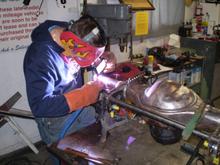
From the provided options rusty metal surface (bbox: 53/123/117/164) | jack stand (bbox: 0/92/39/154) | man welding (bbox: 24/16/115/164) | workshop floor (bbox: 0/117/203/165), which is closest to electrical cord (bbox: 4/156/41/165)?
jack stand (bbox: 0/92/39/154)

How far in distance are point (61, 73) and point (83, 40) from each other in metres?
0.27

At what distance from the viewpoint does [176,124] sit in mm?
958

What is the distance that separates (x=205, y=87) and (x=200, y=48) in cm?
55

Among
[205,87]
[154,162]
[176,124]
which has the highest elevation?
[176,124]

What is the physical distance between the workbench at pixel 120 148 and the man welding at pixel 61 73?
0.51ft

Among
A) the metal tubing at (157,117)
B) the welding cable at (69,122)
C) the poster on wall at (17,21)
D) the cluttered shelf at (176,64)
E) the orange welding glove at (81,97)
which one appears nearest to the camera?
the metal tubing at (157,117)

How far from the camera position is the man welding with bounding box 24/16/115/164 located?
122cm

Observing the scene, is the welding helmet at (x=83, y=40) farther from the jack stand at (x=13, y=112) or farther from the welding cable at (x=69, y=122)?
the jack stand at (x=13, y=112)

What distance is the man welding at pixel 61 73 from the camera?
122 cm

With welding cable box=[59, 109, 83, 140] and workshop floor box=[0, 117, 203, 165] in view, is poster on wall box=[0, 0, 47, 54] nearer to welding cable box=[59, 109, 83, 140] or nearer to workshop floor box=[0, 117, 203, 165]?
welding cable box=[59, 109, 83, 140]

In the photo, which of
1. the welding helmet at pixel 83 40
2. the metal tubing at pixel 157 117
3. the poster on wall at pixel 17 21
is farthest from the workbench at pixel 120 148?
the poster on wall at pixel 17 21

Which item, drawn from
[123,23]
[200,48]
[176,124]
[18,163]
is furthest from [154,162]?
[200,48]

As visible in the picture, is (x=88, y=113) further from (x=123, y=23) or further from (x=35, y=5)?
(x=35, y=5)

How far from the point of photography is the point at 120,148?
3.95 feet
